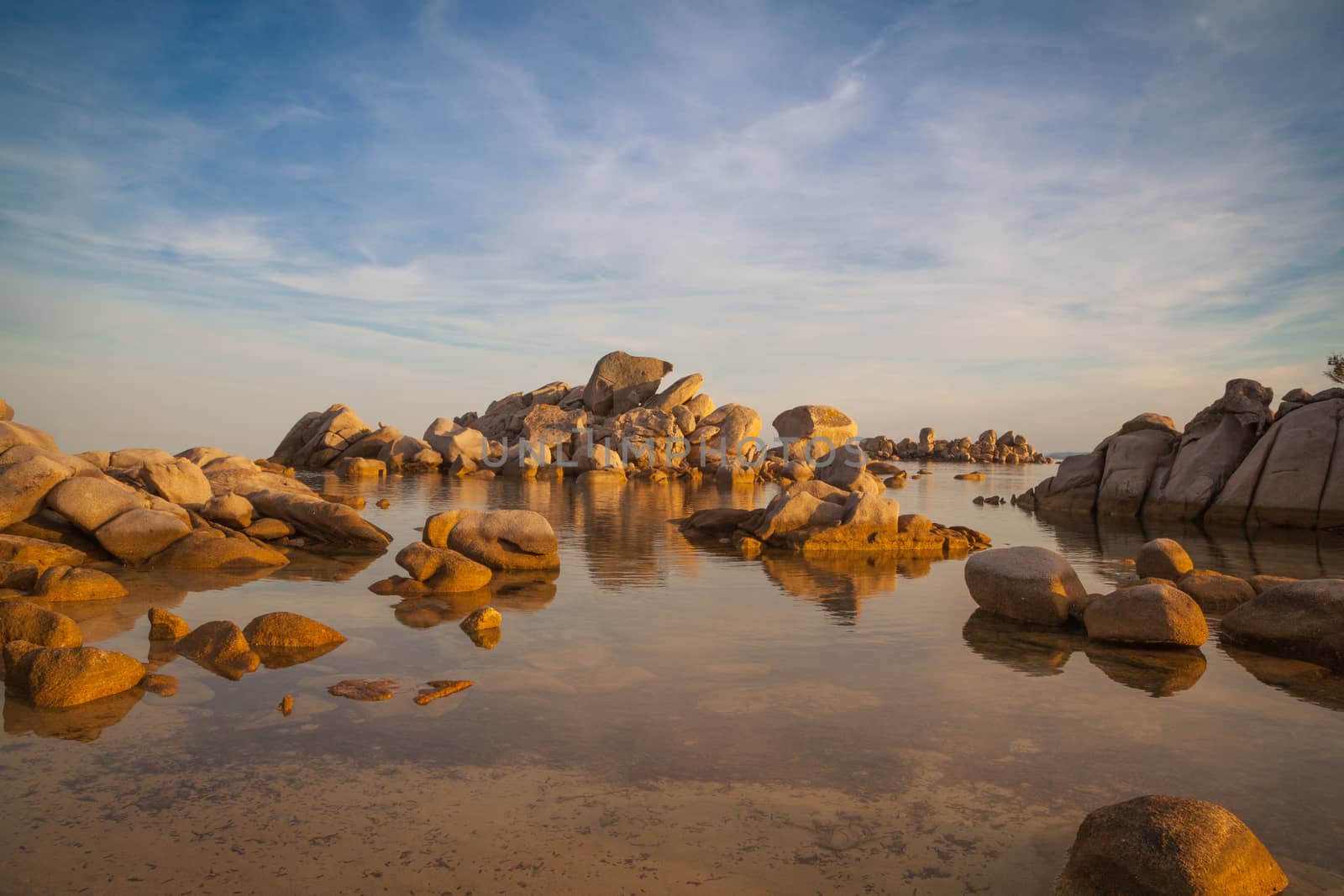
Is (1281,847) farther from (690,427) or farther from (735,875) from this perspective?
(690,427)

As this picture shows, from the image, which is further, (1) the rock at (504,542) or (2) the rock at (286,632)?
(1) the rock at (504,542)

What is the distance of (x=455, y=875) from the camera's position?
16.4ft

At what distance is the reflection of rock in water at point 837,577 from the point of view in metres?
13.7

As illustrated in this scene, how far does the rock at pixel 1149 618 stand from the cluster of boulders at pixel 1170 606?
0.01 metres

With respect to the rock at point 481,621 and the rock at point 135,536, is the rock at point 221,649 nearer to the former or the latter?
the rock at point 481,621

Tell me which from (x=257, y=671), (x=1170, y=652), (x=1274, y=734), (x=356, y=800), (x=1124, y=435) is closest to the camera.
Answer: (x=356, y=800)

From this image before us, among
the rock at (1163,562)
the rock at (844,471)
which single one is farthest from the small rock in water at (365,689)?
the rock at (844,471)

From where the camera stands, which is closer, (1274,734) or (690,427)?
(1274,734)

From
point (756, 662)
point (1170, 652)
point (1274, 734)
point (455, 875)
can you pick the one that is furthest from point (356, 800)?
point (1170, 652)

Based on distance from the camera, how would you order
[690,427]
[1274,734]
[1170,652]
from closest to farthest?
[1274,734], [1170,652], [690,427]

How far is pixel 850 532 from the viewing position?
20.0 metres

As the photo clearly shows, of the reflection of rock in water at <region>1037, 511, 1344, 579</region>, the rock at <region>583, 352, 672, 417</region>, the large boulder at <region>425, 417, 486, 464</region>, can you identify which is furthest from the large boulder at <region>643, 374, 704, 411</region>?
the reflection of rock in water at <region>1037, 511, 1344, 579</region>

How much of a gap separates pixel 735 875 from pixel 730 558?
13696 mm

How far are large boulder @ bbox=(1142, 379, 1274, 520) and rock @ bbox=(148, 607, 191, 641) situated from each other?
29.5 meters
